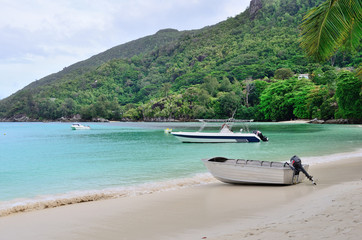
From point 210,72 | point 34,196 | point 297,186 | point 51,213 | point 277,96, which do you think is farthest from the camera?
point 210,72

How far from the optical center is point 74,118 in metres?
185

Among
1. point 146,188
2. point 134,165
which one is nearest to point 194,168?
point 134,165

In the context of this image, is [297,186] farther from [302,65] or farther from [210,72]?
[210,72]

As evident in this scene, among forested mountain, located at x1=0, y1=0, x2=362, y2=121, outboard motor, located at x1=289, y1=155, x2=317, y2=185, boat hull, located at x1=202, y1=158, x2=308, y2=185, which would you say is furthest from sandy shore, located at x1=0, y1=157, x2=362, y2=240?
forested mountain, located at x1=0, y1=0, x2=362, y2=121

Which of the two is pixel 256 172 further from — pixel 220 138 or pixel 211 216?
pixel 220 138

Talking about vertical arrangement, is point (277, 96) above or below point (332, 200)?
above

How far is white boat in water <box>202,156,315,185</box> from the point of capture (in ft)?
37.5

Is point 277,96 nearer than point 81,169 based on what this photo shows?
No

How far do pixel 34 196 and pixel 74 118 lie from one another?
600 ft

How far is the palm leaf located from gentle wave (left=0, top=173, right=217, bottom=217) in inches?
298

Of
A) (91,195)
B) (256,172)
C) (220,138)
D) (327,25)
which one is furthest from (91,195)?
(220,138)

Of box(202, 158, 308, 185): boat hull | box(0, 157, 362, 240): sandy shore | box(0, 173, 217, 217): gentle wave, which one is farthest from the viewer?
box(202, 158, 308, 185): boat hull

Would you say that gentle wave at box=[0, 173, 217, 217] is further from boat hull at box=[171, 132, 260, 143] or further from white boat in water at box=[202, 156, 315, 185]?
boat hull at box=[171, 132, 260, 143]

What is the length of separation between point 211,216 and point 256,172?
4234 millimetres
